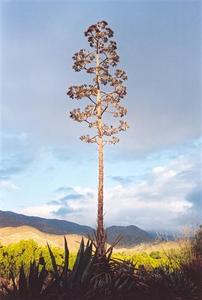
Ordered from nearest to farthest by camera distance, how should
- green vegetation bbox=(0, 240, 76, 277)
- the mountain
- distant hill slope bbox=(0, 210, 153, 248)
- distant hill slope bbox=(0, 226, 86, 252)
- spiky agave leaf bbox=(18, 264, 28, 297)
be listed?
spiky agave leaf bbox=(18, 264, 28, 297) → green vegetation bbox=(0, 240, 76, 277) → distant hill slope bbox=(0, 226, 86, 252) → distant hill slope bbox=(0, 210, 153, 248) → the mountain

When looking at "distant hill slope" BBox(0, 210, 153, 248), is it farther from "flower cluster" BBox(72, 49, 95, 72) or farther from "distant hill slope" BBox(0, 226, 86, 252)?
"flower cluster" BBox(72, 49, 95, 72)

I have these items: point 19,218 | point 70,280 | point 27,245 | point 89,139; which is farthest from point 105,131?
point 19,218

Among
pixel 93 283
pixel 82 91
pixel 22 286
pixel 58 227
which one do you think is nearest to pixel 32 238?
pixel 82 91

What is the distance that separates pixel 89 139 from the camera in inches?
1040

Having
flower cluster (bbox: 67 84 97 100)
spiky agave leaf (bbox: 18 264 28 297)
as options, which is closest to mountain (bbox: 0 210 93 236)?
flower cluster (bbox: 67 84 97 100)

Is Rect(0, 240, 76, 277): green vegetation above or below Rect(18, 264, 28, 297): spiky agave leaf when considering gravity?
above

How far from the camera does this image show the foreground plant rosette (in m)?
6.12

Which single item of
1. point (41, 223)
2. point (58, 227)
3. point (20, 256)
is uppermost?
point (41, 223)

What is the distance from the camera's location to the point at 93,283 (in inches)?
270

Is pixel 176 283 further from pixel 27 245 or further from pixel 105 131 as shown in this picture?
pixel 105 131

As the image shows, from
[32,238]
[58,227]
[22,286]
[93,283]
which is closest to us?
[22,286]

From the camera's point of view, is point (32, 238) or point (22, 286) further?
point (32, 238)

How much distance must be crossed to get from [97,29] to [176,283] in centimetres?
2076

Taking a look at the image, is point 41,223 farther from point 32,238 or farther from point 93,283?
point 93,283
